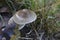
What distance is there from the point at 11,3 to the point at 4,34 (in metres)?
0.25

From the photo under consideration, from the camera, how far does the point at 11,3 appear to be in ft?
4.21

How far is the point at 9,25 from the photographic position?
114cm

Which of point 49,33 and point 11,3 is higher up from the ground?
point 11,3

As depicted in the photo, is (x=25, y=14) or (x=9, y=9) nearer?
(x=25, y=14)

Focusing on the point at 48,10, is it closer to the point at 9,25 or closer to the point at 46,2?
the point at 46,2

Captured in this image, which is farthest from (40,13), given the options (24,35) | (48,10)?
(24,35)

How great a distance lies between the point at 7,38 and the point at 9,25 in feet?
0.26

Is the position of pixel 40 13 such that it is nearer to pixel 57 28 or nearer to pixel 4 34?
pixel 57 28

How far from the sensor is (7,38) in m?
1.13

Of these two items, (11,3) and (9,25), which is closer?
(9,25)

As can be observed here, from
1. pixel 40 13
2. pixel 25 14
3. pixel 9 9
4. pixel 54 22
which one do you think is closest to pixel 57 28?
pixel 54 22

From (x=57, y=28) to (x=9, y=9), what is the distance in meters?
0.35

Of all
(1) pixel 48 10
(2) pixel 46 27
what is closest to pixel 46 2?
(1) pixel 48 10

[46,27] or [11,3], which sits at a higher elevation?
[11,3]
